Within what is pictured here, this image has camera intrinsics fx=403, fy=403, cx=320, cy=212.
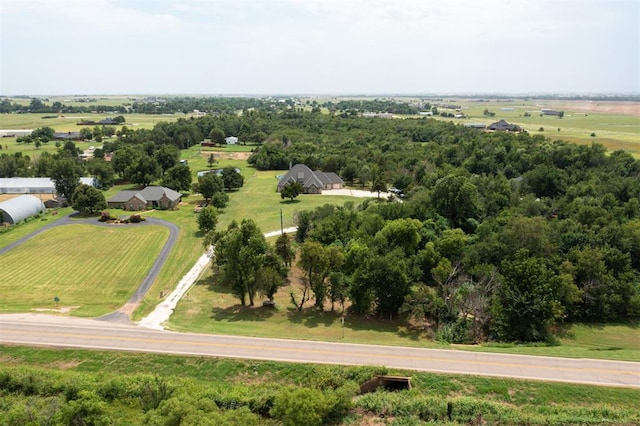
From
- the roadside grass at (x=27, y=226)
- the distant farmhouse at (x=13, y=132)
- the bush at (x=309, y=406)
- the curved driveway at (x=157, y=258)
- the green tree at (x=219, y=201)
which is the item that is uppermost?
the distant farmhouse at (x=13, y=132)

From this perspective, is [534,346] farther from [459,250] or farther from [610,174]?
[610,174]

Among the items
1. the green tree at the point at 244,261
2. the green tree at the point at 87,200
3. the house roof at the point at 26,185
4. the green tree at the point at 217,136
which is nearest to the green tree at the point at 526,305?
the green tree at the point at 244,261

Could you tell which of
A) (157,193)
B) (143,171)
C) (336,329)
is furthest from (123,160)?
(336,329)

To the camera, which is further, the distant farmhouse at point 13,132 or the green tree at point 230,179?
the distant farmhouse at point 13,132

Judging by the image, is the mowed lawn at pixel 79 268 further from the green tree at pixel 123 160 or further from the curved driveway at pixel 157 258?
the green tree at pixel 123 160

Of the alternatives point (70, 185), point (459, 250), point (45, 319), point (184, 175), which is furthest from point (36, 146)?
point (459, 250)

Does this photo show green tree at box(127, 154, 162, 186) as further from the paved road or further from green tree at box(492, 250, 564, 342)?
green tree at box(492, 250, 564, 342)
